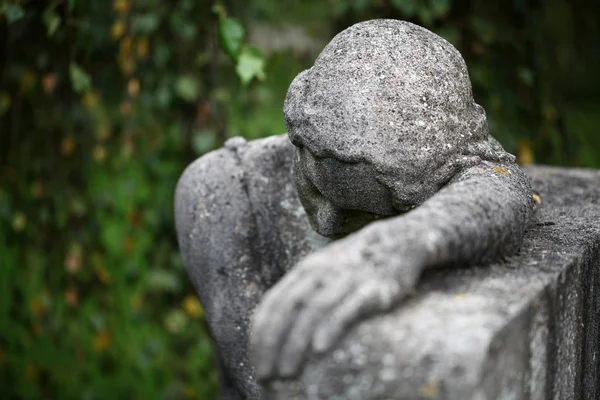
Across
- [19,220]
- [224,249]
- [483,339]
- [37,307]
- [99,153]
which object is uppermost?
[483,339]

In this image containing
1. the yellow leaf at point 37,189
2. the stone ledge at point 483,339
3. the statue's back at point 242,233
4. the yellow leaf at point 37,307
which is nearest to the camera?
the stone ledge at point 483,339

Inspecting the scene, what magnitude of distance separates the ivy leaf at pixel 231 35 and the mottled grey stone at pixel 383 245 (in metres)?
0.34

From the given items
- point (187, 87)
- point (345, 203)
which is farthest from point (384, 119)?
point (187, 87)

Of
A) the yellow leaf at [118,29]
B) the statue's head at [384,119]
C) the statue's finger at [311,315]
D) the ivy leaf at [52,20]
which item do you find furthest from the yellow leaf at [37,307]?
the statue's finger at [311,315]

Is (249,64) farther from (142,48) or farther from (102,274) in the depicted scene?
(102,274)

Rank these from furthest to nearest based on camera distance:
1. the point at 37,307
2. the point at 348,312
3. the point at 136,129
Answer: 1. the point at 37,307
2. the point at 136,129
3. the point at 348,312

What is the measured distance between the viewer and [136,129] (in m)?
2.30

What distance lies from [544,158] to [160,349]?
122 cm

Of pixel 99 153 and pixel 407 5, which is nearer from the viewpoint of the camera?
pixel 407 5

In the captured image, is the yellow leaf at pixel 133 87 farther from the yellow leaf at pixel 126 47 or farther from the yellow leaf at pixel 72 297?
the yellow leaf at pixel 72 297

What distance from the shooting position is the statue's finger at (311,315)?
83cm

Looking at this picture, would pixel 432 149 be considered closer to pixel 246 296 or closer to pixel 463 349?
pixel 463 349

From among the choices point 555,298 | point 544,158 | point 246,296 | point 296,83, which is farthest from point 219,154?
point 544,158

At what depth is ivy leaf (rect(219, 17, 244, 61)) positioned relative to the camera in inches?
68.1
